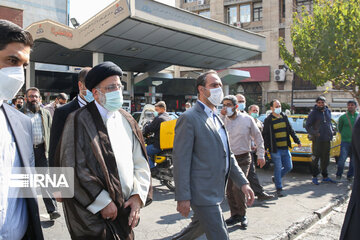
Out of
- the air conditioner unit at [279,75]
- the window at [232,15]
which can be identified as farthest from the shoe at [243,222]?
the window at [232,15]

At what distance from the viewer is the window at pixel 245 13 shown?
40906 mm

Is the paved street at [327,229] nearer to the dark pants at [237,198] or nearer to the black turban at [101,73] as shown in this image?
the dark pants at [237,198]

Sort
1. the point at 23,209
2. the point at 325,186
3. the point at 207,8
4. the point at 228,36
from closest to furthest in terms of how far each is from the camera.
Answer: the point at 23,209 → the point at 325,186 → the point at 228,36 → the point at 207,8

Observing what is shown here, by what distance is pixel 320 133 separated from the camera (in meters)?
8.16

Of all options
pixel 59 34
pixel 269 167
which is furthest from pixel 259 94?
pixel 269 167

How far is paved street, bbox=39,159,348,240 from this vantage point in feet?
15.1

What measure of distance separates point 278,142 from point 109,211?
543 centimetres

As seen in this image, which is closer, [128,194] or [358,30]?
[128,194]

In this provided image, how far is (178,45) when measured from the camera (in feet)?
62.4

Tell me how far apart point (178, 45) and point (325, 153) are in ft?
41.3

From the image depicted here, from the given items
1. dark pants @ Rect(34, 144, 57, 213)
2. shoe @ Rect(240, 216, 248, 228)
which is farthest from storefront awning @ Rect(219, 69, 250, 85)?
dark pants @ Rect(34, 144, 57, 213)

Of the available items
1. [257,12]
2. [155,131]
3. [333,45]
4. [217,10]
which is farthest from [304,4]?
[155,131]

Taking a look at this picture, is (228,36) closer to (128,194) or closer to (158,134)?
(158,134)

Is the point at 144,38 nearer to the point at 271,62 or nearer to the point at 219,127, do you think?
the point at 219,127
